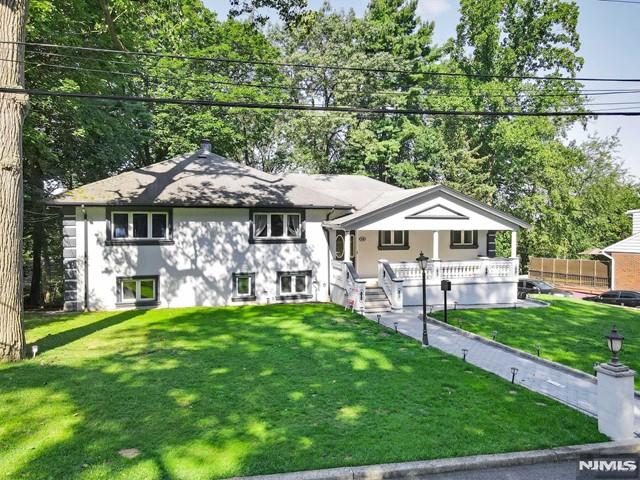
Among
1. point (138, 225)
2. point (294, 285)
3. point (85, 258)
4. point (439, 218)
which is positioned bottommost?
point (294, 285)

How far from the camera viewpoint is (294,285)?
1811 cm

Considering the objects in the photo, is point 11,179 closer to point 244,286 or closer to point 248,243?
point 248,243

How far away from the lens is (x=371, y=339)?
37.6ft

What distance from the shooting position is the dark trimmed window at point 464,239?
20.4 meters

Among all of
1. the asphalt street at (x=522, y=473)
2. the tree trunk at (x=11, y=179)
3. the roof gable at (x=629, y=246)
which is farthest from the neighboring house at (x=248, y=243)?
the roof gable at (x=629, y=246)

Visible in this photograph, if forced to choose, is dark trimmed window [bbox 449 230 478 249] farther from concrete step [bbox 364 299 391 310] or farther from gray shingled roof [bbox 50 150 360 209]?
concrete step [bbox 364 299 391 310]

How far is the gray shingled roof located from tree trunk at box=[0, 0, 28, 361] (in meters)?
6.43

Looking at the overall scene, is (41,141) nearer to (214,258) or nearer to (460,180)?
(214,258)

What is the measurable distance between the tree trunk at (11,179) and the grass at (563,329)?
12.1 meters

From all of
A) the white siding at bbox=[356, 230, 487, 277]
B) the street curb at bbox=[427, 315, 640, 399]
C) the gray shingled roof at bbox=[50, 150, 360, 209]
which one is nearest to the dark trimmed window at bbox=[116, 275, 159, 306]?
the gray shingled roof at bbox=[50, 150, 360, 209]

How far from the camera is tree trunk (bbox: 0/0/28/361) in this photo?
8.63 metres

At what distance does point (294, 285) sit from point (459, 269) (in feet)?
23.0

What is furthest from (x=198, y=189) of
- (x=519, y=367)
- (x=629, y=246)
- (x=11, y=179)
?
(x=629, y=246)

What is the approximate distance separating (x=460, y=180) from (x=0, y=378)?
3294cm
